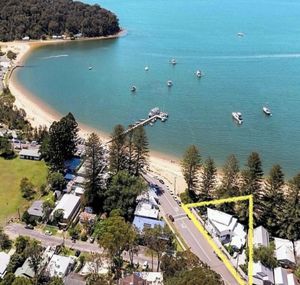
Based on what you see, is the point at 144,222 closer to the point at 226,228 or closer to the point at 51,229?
the point at 226,228

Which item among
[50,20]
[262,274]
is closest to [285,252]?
[262,274]

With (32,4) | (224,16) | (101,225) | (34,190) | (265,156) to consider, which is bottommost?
(101,225)

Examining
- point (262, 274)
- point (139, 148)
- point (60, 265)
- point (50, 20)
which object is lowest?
point (60, 265)

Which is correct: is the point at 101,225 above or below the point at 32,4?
below

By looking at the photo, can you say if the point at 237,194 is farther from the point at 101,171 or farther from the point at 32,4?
the point at 32,4

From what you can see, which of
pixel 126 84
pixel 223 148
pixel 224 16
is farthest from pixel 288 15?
pixel 223 148

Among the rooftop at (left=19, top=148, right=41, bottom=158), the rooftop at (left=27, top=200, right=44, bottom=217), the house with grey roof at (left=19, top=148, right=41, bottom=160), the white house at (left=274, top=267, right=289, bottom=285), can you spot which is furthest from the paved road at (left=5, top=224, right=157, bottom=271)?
the rooftop at (left=19, top=148, right=41, bottom=158)

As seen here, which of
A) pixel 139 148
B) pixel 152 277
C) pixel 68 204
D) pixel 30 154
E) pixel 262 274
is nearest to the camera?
pixel 152 277
